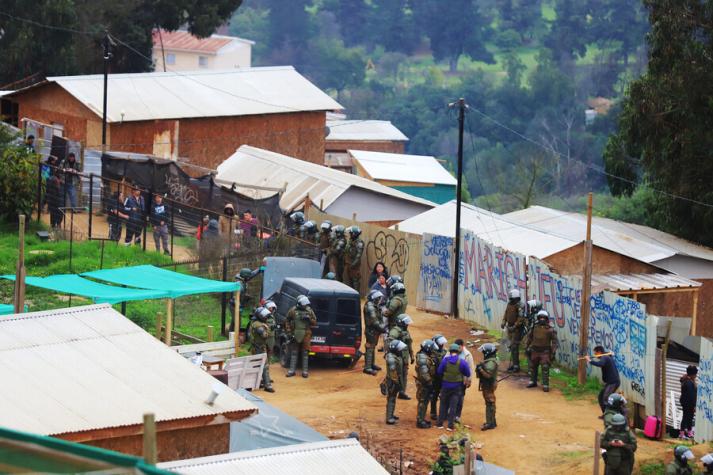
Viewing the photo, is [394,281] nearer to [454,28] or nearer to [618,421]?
[618,421]

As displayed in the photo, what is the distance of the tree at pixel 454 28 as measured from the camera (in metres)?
174

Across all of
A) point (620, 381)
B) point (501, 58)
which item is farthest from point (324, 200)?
point (501, 58)

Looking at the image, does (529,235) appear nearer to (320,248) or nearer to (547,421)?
(320,248)

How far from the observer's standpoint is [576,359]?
86.2ft

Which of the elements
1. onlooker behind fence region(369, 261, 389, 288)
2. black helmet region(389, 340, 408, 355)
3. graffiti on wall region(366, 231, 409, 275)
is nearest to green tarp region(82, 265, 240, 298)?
black helmet region(389, 340, 408, 355)

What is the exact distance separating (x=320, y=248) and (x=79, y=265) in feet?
18.4

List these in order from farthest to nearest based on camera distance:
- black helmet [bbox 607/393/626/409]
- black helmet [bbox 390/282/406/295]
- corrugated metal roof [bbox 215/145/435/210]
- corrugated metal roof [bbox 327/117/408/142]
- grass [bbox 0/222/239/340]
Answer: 1. corrugated metal roof [bbox 327/117/408/142]
2. corrugated metal roof [bbox 215/145/435/210]
3. grass [bbox 0/222/239/340]
4. black helmet [bbox 390/282/406/295]
5. black helmet [bbox 607/393/626/409]

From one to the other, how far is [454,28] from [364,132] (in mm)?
106160

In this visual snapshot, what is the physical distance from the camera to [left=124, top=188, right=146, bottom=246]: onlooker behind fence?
113ft

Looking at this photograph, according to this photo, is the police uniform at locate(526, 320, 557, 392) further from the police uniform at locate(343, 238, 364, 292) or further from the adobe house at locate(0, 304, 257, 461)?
the adobe house at locate(0, 304, 257, 461)

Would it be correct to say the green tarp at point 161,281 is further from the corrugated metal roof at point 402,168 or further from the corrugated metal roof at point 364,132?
the corrugated metal roof at point 364,132

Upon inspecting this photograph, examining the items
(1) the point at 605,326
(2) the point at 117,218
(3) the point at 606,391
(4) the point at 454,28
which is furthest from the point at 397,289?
(4) the point at 454,28

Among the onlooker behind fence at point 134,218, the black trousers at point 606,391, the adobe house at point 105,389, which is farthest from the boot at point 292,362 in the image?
the onlooker behind fence at point 134,218

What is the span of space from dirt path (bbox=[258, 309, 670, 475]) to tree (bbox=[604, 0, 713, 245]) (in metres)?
12.2
